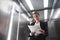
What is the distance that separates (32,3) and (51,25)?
10.0 inches

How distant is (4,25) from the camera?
1111mm

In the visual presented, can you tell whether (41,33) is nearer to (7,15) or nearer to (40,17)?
(40,17)

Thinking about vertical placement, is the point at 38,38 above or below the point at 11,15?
below

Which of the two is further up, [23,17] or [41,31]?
[23,17]

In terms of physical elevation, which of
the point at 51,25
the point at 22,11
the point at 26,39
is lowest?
the point at 26,39

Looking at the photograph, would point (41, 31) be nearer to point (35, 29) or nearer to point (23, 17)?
point (35, 29)

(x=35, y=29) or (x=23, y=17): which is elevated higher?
(x=23, y=17)

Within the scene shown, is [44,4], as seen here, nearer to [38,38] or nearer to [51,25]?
[51,25]

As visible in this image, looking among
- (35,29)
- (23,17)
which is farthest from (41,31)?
(23,17)

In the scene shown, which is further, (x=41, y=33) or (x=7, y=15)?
(x=7, y=15)

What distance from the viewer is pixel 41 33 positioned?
3.40 feet

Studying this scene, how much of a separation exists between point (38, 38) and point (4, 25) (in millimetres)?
325

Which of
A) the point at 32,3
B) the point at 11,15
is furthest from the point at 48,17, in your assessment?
the point at 11,15

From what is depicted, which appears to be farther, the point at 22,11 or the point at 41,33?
the point at 22,11
